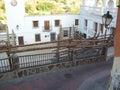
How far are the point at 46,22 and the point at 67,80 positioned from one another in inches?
650

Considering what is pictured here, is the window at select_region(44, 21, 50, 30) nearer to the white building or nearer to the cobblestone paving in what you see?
the white building

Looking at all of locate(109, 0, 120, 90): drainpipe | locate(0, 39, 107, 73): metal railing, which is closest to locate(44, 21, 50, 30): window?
locate(0, 39, 107, 73): metal railing

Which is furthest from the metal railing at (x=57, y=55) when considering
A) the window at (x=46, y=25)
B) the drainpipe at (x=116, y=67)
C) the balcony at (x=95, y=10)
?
the window at (x=46, y=25)

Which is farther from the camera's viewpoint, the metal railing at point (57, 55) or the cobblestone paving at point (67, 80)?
the metal railing at point (57, 55)

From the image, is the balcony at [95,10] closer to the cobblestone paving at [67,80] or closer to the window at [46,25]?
the window at [46,25]

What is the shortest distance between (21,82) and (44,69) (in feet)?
3.79

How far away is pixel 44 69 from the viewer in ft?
26.5

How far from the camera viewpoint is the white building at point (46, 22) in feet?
68.6

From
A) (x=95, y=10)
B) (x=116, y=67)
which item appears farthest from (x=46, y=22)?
(x=116, y=67)

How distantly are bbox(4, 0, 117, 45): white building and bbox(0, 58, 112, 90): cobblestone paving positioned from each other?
1204 centimetres

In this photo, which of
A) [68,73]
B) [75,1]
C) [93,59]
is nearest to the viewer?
[68,73]

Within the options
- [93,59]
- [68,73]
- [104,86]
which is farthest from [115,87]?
[93,59]

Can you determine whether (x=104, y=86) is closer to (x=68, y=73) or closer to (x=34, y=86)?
(x=68, y=73)

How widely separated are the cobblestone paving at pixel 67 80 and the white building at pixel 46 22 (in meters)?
12.0
